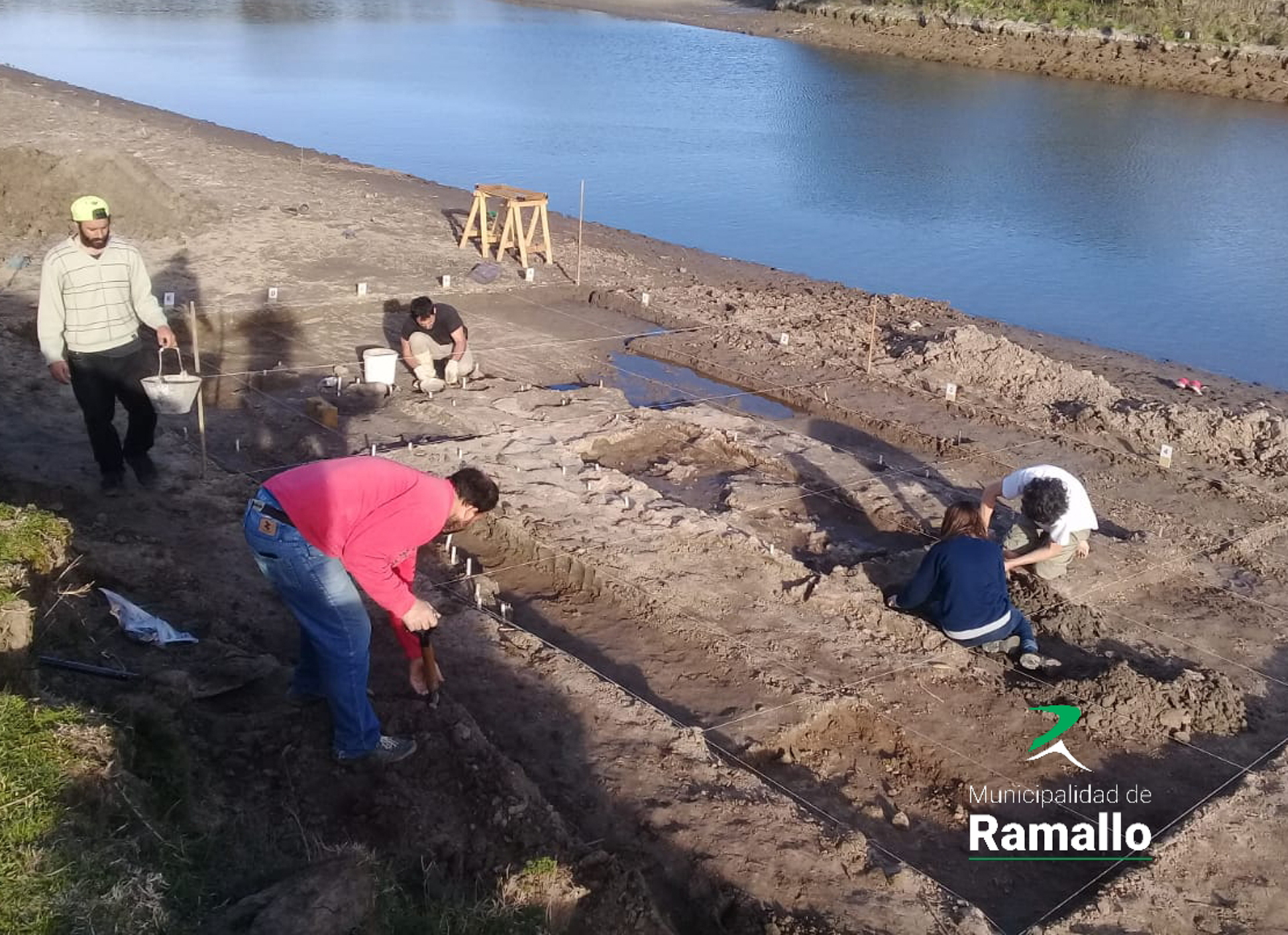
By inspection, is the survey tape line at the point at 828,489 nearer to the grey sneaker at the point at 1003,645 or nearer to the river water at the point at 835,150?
the grey sneaker at the point at 1003,645

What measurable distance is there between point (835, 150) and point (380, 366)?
18.3m

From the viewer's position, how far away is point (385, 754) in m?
4.48

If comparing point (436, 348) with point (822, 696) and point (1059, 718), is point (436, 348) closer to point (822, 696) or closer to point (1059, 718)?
point (822, 696)

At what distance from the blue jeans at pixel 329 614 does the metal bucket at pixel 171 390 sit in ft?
9.15

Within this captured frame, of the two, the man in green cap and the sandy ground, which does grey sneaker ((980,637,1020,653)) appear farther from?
the sandy ground

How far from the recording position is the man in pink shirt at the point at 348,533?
389 centimetres

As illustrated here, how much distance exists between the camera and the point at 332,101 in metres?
29.5

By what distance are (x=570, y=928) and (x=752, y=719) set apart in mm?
1839

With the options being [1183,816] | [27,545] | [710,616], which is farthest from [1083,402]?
[27,545]

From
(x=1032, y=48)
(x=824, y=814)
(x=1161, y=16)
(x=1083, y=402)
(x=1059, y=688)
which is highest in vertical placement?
(x=1161, y=16)

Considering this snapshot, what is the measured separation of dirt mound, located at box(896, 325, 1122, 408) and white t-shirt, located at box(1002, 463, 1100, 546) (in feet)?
12.2

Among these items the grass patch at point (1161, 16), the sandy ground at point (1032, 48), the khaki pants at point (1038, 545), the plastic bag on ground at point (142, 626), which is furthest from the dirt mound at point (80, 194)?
the grass patch at point (1161, 16)

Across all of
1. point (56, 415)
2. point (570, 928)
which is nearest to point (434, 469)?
point (56, 415)

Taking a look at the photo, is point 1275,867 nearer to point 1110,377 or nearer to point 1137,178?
point 1110,377
